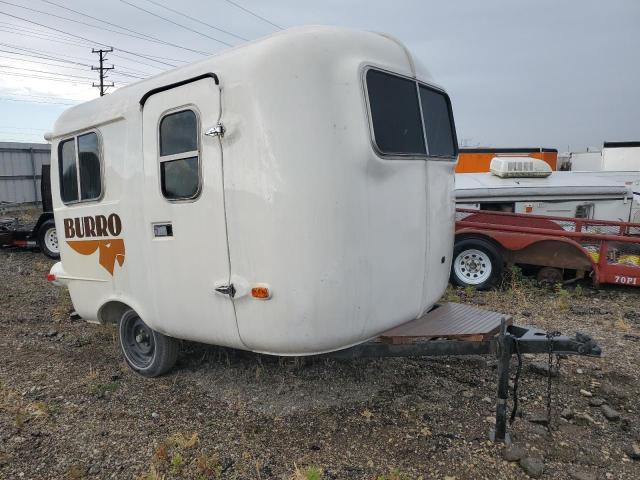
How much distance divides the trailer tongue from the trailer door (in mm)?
1003

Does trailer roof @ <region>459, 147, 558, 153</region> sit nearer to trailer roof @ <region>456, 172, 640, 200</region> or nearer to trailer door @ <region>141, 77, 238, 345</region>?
trailer roof @ <region>456, 172, 640, 200</region>

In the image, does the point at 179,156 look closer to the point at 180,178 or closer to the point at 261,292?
the point at 180,178

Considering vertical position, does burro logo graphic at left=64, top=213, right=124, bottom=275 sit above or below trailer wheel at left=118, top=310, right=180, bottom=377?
above

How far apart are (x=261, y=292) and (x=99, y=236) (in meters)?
2.07

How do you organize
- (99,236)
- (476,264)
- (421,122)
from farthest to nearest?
(476,264), (99,236), (421,122)

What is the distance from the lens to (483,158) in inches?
540

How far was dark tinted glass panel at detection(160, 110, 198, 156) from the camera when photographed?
354 centimetres

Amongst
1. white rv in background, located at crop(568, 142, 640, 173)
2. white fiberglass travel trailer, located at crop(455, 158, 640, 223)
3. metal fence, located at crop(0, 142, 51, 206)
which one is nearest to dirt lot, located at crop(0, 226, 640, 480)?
white fiberglass travel trailer, located at crop(455, 158, 640, 223)

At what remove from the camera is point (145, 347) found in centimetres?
467

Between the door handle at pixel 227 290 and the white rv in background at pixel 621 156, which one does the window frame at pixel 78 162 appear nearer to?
the door handle at pixel 227 290

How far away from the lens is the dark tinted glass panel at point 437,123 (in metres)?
3.87

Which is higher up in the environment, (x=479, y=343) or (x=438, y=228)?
(x=438, y=228)

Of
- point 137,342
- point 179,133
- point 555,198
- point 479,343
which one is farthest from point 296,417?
point 555,198

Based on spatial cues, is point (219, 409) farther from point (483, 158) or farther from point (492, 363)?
point (483, 158)
